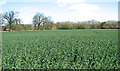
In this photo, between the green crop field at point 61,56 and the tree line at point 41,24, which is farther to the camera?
the tree line at point 41,24

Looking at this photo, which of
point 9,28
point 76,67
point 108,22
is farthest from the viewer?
point 108,22

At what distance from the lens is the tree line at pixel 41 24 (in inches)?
1864

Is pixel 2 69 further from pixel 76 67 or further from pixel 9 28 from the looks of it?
pixel 9 28

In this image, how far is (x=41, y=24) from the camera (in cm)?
5366

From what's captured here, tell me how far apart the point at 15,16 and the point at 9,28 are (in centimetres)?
563

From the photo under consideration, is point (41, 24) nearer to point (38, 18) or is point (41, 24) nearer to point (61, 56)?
point (38, 18)

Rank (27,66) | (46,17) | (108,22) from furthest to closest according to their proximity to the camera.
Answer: (108,22) < (46,17) < (27,66)

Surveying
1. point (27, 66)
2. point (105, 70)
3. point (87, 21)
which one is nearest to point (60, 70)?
point (27, 66)

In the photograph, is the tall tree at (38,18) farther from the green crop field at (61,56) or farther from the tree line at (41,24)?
the green crop field at (61,56)

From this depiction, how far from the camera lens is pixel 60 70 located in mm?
4602

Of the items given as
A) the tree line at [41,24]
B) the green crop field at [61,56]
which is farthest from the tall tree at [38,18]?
the green crop field at [61,56]

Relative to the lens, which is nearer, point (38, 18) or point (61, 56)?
point (61, 56)

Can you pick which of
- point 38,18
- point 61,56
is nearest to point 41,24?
point 38,18

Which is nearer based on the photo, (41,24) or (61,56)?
(61,56)
